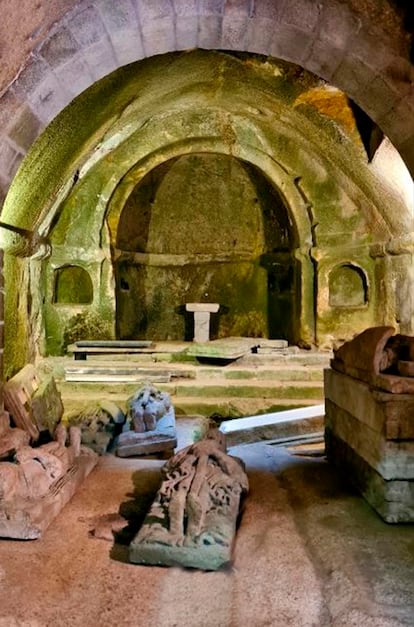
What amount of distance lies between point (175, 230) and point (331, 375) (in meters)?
7.76

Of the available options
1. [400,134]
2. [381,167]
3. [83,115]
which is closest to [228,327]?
[381,167]

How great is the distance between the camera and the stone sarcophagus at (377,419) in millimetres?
3264

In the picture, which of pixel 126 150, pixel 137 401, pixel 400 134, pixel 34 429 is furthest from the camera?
pixel 126 150

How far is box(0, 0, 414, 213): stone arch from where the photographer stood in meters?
3.76

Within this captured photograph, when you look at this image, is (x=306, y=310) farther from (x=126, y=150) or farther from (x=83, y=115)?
(x=83, y=115)

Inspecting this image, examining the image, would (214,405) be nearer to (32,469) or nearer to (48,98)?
(32,469)

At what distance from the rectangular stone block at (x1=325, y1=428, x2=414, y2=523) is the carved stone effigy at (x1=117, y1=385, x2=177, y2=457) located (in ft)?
6.65

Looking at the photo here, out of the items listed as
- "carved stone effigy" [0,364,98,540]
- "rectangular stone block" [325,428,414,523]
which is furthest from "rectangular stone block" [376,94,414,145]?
"carved stone effigy" [0,364,98,540]

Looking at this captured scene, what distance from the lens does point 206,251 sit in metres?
11.7

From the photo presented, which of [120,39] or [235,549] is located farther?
[120,39]

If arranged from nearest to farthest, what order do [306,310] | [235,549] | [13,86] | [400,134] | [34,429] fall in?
[235,549] → [13,86] → [400,134] → [34,429] → [306,310]

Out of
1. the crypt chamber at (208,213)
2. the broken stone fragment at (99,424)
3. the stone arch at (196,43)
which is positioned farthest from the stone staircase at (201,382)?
the stone arch at (196,43)

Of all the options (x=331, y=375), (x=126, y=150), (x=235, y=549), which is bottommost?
(x=235, y=549)

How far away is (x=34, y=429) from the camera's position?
4930 mm
